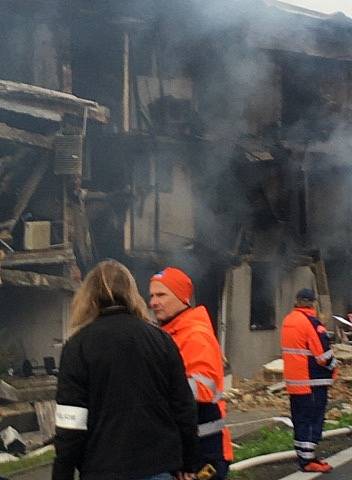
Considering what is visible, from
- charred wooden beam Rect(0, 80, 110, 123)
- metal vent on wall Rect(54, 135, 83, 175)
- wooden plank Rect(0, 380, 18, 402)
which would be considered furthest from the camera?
metal vent on wall Rect(54, 135, 83, 175)

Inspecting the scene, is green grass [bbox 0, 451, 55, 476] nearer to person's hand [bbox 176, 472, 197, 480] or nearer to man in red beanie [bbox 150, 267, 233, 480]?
man in red beanie [bbox 150, 267, 233, 480]

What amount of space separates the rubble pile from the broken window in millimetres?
1175

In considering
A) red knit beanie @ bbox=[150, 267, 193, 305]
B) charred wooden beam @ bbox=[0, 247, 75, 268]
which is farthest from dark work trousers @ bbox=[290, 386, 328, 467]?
charred wooden beam @ bbox=[0, 247, 75, 268]

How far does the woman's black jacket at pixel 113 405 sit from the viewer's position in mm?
3418

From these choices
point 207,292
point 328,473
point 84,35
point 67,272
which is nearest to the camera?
point 328,473

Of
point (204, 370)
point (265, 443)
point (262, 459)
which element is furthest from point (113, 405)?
point (265, 443)

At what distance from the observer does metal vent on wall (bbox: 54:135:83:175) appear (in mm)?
10555

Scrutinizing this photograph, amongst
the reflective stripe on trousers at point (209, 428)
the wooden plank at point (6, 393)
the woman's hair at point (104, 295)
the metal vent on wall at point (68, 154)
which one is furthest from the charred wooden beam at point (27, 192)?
the woman's hair at point (104, 295)

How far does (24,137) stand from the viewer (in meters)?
10.3

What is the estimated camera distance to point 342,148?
1691 centimetres

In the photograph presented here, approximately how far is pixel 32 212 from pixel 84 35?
3055 mm

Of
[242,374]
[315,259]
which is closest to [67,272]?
[242,374]

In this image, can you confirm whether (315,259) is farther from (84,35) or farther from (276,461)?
(276,461)

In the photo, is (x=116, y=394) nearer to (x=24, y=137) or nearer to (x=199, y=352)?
(x=199, y=352)
